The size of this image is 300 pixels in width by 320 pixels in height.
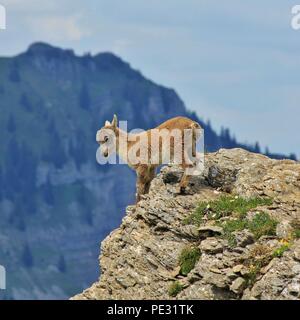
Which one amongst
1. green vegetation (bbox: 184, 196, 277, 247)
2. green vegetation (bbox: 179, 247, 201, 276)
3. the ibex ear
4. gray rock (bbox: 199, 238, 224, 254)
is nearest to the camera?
gray rock (bbox: 199, 238, 224, 254)

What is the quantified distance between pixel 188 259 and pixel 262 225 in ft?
9.05

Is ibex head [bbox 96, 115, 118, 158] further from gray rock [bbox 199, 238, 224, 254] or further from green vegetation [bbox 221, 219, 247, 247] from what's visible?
gray rock [bbox 199, 238, 224, 254]

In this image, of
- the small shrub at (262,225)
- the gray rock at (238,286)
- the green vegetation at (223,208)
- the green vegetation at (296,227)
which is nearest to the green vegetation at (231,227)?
the small shrub at (262,225)

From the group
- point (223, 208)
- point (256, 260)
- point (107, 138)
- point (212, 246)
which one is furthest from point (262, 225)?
point (107, 138)

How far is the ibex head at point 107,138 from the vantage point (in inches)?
1921

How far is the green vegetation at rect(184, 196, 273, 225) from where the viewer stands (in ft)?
142

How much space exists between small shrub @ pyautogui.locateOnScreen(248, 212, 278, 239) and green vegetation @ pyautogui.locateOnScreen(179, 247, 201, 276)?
2018 millimetres

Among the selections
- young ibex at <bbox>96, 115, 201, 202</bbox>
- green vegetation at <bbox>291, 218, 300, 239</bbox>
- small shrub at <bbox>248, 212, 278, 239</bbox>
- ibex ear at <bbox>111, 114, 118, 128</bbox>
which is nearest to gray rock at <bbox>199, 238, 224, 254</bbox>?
small shrub at <bbox>248, 212, 278, 239</bbox>

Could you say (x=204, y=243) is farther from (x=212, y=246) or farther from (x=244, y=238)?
(x=244, y=238)

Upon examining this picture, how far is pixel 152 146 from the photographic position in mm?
48062

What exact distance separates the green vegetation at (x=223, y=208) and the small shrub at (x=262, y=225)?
100cm
